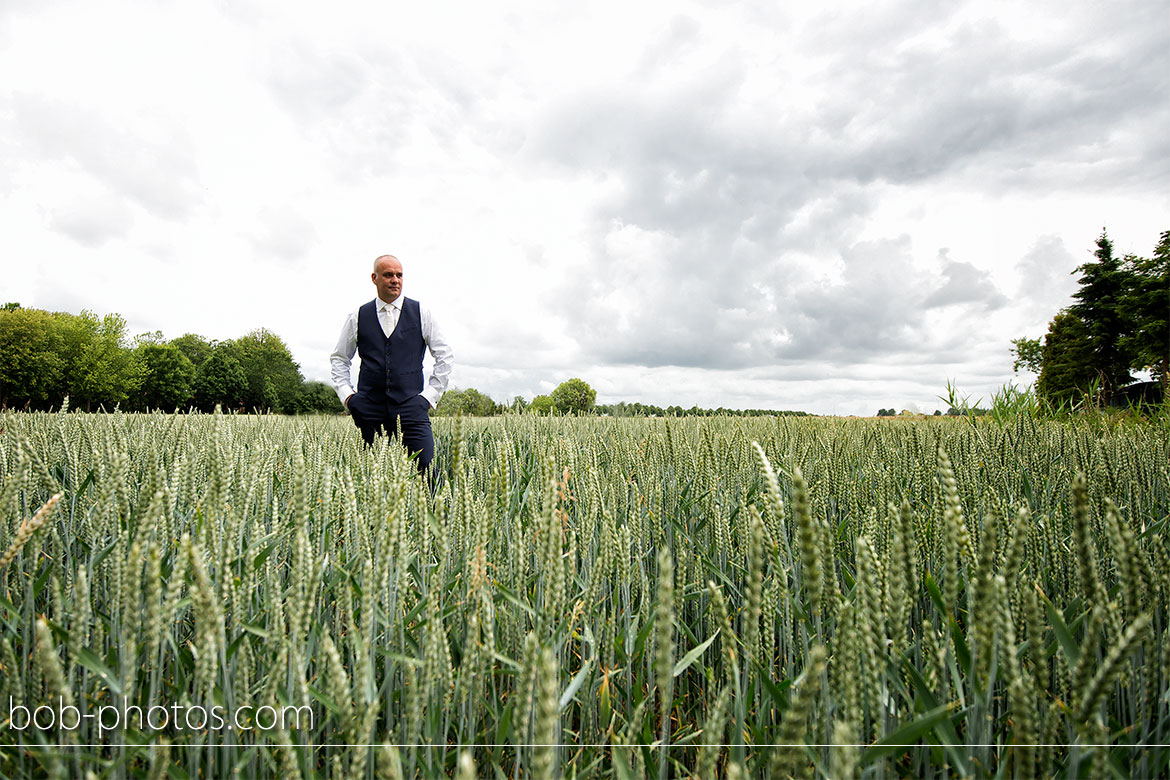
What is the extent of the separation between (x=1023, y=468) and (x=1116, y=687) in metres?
1.67

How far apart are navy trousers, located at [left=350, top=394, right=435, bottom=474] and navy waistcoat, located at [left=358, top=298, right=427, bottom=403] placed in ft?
0.21

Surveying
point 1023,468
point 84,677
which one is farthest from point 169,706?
point 1023,468

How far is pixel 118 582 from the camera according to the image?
1.14 m

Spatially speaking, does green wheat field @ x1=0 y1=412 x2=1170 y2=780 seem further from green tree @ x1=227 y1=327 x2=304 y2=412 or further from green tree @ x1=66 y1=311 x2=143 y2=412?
green tree @ x1=227 y1=327 x2=304 y2=412

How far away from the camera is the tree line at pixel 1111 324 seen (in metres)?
37.0

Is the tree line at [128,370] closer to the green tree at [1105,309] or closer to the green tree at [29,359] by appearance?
the green tree at [29,359]

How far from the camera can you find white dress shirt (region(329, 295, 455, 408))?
5219 millimetres

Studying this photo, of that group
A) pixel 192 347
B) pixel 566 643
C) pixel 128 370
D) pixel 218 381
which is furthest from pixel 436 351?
pixel 192 347

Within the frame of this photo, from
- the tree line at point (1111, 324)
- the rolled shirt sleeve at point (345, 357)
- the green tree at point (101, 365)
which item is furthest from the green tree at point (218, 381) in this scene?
A: the tree line at point (1111, 324)

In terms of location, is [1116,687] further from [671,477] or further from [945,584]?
[671,477]

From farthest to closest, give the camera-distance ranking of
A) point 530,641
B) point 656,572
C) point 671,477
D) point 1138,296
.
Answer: point 1138,296
point 671,477
point 656,572
point 530,641

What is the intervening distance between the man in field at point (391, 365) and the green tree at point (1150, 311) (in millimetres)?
43610

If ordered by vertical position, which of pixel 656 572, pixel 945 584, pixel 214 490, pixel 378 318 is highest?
pixel 378 318

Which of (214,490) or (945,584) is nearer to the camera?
(945,584)
